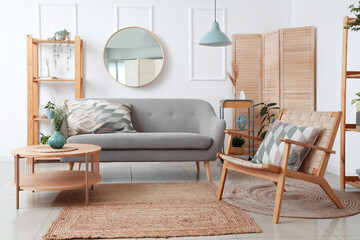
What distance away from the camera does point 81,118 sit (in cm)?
401

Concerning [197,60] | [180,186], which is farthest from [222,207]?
[197,60]

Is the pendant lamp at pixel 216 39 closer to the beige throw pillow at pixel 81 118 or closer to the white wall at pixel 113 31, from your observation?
the white wall at pixel 113 31

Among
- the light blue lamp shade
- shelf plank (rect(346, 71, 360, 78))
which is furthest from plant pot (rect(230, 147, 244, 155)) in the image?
shelf plank (rect(346, 71, 360, 78))

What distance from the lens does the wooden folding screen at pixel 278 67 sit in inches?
191

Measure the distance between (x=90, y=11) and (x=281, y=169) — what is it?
379cm

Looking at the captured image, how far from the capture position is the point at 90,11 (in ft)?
17.4

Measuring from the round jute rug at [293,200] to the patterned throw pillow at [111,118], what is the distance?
1.30m

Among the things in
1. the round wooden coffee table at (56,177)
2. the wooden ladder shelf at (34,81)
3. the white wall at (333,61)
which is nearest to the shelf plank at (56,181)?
the round wooden coffee table at (56,177)

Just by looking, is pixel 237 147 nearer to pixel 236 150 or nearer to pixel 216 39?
pixel 236 150

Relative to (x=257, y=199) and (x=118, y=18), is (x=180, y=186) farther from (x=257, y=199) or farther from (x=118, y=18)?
(x=118, y=18)

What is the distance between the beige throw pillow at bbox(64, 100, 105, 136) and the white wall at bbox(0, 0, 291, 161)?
1165mm

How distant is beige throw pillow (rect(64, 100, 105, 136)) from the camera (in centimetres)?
392

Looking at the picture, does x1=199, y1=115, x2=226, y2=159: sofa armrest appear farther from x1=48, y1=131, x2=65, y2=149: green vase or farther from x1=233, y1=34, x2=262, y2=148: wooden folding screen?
x1=233, y1=34, x2=262, y2=148: wooden folding screen

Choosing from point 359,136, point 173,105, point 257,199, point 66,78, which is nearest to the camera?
point 257,199
